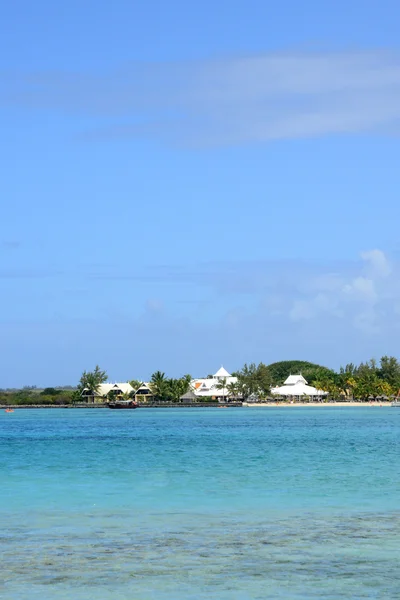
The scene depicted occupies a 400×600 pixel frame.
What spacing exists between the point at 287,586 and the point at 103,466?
102ft

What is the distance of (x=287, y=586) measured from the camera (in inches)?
647

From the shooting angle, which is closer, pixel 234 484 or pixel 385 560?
pixel 385 560

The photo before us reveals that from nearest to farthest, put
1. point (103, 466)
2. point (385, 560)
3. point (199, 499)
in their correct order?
point (385, 560)
point (199, 499)
point (103, 466)

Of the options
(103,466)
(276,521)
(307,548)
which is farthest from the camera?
(103,466)

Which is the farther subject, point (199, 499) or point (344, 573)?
point (199, 499)

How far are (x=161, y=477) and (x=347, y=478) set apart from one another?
295 inches

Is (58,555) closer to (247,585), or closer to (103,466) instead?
(247,585)

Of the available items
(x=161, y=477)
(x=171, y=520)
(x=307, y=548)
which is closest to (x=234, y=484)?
(x=161, y=477)

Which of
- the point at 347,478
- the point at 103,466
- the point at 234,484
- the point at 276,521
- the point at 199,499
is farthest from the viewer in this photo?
the point at 103,466

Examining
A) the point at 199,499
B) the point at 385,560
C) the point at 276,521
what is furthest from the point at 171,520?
the point at 385,560

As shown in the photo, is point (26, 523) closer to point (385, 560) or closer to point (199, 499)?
point (199, 499)

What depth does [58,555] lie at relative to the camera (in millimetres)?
19312

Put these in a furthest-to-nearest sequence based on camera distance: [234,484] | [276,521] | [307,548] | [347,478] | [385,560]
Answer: [347,478] → [234,484] → [276,521] → [307,548] → [385,560]

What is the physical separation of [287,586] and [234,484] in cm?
1905
